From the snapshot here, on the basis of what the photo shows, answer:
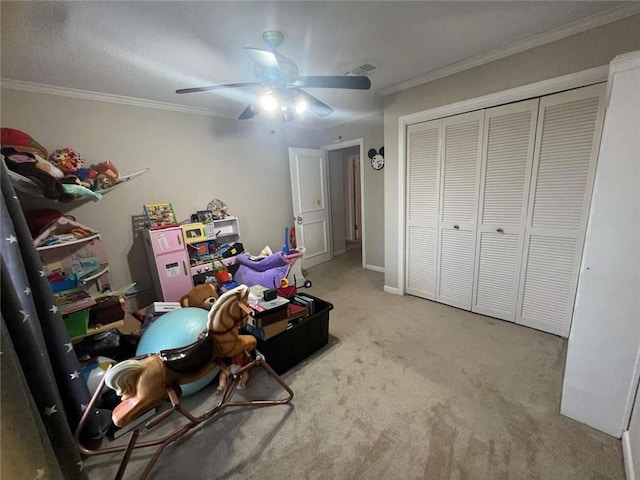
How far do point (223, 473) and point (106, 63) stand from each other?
2793 millimetres

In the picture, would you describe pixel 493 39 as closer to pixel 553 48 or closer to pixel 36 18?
pixel 553 48

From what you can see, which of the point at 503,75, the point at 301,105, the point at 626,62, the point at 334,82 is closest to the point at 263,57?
the point at 334,82

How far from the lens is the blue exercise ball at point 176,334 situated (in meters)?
1.67

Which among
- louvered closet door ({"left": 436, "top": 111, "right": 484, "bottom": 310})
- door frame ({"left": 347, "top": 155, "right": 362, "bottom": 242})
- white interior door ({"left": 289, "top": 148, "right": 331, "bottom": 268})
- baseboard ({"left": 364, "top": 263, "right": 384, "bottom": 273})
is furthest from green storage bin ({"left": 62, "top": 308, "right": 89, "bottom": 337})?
door frame ({"left": 347, "top": 155, "right": 362, "bottom": 242})

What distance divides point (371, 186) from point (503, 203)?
194cm

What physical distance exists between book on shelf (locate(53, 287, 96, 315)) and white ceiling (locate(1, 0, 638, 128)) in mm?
1612

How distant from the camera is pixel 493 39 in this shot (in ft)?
6.12

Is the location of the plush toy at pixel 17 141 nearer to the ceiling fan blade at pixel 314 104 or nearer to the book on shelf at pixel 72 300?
the book on shelf at pixel 72 300

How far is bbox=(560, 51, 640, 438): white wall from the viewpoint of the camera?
1186 millimetres

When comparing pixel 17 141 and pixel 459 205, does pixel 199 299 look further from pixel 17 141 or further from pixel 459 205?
pixel 459 205

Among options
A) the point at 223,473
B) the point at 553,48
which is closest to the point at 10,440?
the point at 223,473

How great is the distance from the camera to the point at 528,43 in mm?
1916

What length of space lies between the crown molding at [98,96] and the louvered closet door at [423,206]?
8.02ft

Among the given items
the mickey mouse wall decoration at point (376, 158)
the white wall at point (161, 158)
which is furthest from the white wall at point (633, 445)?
the white wall at point (161, 158)
